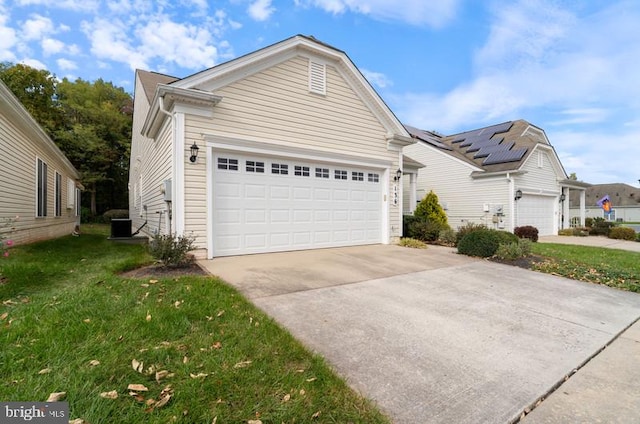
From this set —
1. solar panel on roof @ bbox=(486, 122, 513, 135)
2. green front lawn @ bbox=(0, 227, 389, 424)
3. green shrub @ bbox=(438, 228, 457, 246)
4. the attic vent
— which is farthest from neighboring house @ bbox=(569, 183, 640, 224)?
green front lawn @ bbox=(0, 227, 389, 424)

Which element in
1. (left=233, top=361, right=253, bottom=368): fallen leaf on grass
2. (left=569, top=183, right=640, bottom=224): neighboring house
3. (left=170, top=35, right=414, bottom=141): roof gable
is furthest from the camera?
(left=569, top=183, right=640, bottom=224): neighboring house

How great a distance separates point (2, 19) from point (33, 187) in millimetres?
5946

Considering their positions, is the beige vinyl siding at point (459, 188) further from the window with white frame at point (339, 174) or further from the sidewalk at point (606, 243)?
the window with white frame at point (339, 174)

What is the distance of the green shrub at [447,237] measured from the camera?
10133 millimetres

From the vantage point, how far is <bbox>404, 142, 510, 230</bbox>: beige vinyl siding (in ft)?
48.3

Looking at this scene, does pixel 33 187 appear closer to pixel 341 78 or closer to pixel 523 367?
pixel 341 78

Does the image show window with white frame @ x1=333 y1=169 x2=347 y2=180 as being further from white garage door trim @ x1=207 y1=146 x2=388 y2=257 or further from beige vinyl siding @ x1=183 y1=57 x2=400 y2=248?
beige vinyl siding @ x1=183 y1=57 x2=400 y2=248

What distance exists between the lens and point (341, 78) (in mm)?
8695

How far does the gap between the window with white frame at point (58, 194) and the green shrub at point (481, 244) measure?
15.0m

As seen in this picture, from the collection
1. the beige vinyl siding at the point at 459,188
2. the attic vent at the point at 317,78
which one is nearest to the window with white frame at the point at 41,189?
the attic vent at the point at 317,78

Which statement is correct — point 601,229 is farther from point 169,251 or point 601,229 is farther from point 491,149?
point 169,251

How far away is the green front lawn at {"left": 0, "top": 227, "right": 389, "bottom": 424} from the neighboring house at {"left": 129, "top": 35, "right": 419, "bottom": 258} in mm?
3183

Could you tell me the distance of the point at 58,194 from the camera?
12688 mm
